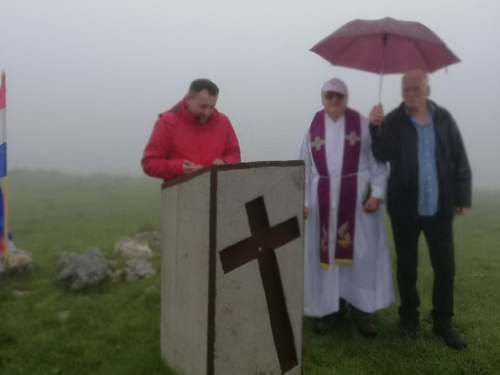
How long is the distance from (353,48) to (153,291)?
3471mm

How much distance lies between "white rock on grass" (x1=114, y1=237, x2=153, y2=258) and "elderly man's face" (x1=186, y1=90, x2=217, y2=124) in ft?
15.2

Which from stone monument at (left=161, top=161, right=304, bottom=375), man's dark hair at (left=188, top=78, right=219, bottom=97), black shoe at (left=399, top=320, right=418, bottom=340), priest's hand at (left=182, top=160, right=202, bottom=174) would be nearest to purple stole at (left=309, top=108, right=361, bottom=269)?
black shoe at (left=399, top=320, right=418, bottom=340)

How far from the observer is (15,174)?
30234 mm

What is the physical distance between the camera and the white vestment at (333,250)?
4.32 m

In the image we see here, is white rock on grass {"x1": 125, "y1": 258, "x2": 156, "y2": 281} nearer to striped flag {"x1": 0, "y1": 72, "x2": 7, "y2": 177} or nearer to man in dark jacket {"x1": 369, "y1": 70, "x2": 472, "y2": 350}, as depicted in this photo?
striped flag {"x1": 0, "y1": 72, "x2": 7, "y2": 177}

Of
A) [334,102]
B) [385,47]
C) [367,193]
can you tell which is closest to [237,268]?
[367,193]

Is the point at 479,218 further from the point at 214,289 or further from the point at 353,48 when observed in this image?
the point at 214,289

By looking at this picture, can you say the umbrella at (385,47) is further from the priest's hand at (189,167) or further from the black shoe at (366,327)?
the black shoe at (366,327)

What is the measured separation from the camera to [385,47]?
3.90 meters

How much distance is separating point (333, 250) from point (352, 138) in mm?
1011

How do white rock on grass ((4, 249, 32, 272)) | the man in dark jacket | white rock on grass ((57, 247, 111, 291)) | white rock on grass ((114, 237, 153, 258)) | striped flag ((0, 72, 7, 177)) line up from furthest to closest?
white rock on grass ((114, 237, 153, 258))
white rock on grass ((4, 249, 32, 272))
white rock on grass ((57, 247, 111, 291))
striped flag ((0, 72, 7, 177))
the man in dark jacket

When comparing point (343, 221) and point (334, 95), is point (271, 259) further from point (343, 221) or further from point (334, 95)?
point (334, 95)

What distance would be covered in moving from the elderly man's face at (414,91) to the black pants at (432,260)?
0.93 m

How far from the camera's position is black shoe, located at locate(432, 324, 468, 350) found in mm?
3989
